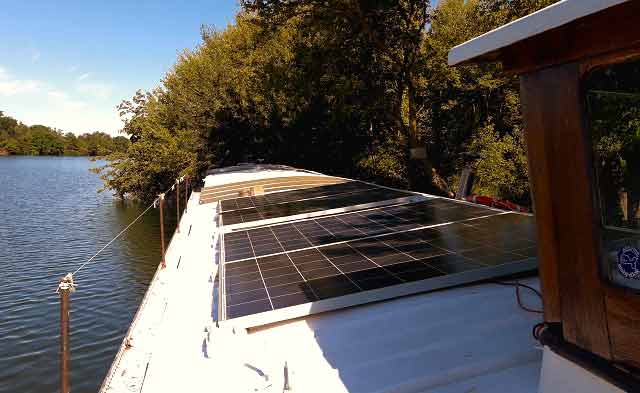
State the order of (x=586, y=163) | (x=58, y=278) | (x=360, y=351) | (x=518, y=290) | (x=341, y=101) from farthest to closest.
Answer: (x=341, y=101) → (x=58, y=278) → (x=518, y=290) → (x=360, y=351) → (x=586, y=163)

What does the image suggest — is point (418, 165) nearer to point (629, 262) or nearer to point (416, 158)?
point (416, 158)

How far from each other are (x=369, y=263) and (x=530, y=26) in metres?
3.54

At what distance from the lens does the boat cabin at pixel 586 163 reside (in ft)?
7.14

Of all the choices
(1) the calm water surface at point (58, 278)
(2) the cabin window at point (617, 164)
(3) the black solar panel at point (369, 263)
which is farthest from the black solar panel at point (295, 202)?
(2) the cabin window at point (617, 164)

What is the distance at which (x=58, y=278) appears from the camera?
14742 mm

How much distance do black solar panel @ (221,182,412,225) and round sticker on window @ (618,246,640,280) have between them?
7.03 m

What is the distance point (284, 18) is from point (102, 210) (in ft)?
56.7

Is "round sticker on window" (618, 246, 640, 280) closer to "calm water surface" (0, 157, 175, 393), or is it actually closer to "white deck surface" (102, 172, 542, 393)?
"white deck surface" (102, 172, 542, 393)

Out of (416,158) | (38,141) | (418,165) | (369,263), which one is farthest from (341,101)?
(38,141)

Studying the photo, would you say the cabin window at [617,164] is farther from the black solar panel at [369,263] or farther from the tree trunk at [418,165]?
the tree trunk at [418,165]

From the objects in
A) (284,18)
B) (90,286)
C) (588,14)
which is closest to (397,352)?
(588,14)

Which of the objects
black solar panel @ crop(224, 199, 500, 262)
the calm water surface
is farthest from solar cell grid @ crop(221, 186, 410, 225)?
the calm water surface

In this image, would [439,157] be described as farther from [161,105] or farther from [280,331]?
[280,331]

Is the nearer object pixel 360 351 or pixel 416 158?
pixel 360 351
